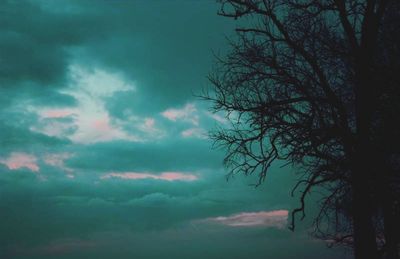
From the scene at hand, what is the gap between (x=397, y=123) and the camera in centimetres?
1050

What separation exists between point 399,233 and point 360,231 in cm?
173

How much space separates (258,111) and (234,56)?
5.39 ft

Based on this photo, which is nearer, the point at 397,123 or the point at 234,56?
the point at 397,123

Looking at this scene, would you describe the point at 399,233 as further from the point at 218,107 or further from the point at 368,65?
the point at 218,107

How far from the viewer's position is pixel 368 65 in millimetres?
9953

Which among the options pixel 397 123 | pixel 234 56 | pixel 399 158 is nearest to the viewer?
pixel 397 123

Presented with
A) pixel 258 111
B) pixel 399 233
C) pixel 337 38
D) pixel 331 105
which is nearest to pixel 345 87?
pixel 337 38

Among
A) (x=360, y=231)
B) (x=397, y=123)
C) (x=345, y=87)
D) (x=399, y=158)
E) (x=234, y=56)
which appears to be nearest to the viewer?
(x=360, y=231)

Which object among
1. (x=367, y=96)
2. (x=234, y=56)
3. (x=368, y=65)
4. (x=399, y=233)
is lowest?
(x=399, y=233)

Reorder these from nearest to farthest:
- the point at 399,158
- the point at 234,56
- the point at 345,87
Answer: the point at 234,56 < the point at 345,87 < the point at 399,158

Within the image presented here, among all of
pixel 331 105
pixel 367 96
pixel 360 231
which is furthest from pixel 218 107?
pixel 360 231

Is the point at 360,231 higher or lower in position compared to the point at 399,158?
lower

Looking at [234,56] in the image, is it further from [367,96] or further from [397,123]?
[397,123]

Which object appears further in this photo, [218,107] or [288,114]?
[218,107]
